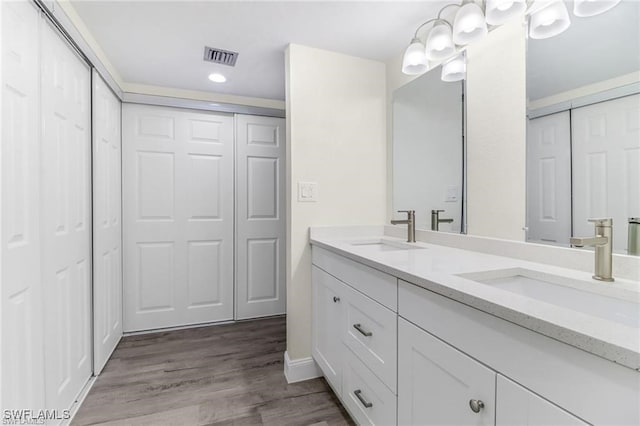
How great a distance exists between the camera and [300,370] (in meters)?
1.90

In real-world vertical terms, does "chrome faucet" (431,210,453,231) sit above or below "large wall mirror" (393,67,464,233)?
below

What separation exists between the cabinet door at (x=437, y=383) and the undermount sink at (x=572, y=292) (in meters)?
0.26

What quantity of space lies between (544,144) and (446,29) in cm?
75

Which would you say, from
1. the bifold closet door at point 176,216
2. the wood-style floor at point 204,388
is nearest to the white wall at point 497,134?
the wood-style floor at point 204,388

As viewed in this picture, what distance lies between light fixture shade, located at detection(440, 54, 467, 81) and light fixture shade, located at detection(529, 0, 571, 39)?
36 centimetres

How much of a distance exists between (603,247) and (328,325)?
4.04 feet

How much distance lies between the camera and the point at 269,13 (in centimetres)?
156

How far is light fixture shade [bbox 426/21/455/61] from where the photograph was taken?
1.48 m

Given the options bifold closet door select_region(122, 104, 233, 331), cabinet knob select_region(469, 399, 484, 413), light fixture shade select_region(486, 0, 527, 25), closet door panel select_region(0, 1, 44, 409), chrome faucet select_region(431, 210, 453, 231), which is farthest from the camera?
bifold closet door select_region(122, 104, 233, 331)

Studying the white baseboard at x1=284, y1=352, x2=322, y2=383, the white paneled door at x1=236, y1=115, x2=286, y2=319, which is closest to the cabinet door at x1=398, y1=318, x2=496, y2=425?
the white baseboard at x1=284, y1=352, x2=322, y2=383

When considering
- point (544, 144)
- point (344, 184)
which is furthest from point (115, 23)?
point (544, 144)

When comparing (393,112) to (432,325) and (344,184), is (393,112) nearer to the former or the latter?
(344,184)

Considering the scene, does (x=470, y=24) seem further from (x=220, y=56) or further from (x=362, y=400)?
(x=362, y=400)

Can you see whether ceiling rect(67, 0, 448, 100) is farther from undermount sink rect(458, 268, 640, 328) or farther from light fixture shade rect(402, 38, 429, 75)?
undermount sink rect(458, 268, 640, 328)
